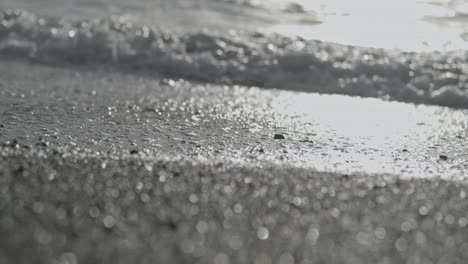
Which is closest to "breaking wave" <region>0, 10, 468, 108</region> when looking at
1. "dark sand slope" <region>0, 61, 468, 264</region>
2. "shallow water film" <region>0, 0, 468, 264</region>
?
"shallow water film" <region>0, 0, 468, 264</region>

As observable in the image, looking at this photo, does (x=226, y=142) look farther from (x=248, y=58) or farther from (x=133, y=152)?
(x=248, y=58)

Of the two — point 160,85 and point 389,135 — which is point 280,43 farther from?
point 389,135

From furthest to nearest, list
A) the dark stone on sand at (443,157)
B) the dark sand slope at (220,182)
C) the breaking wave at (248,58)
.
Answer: the breaking wave at (248,58)
the dark stone on sand at (443,157)
the dark sand slope at (220,182)

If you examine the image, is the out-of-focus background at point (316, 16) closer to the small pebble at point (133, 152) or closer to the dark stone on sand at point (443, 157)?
the dark stone on sand at point (443, 157)

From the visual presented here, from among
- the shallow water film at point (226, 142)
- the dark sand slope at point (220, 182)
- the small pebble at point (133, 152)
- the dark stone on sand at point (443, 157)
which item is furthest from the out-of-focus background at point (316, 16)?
the small pebble at point (133, 152)

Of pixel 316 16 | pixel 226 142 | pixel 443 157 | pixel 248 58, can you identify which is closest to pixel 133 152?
pixel 226 142

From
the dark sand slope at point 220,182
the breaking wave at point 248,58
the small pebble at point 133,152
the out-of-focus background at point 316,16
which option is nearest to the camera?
the dark sand slope at point 220,182

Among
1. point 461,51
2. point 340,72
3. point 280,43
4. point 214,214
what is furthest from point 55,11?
point 214,214
